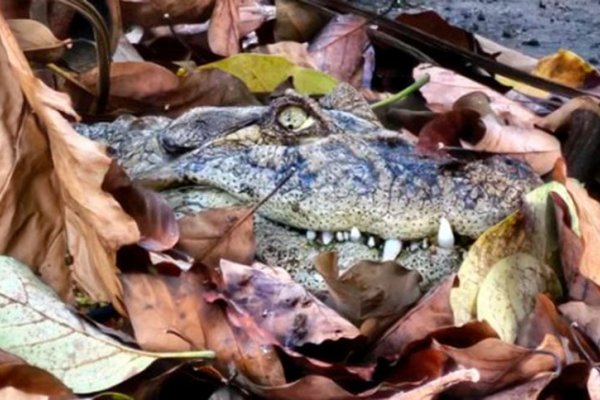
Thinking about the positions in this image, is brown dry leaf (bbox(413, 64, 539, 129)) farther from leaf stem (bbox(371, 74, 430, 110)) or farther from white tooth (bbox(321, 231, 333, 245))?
white tooth (bbox(321, 231, 333, 245))

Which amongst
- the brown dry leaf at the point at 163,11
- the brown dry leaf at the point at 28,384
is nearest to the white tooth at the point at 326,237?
the brown dry leaf at the point at 28,384

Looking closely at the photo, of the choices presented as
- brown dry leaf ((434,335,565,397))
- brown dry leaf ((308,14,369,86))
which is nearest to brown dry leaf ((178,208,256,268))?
brown dry leaf ((434,335,565,397))

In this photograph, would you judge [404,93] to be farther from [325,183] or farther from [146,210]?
[146,210]

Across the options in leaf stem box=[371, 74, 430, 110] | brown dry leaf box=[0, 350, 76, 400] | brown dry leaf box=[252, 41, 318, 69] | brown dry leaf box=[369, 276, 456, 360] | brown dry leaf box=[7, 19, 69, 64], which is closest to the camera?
brown dry leaf box=[0, 350, 76, 400]

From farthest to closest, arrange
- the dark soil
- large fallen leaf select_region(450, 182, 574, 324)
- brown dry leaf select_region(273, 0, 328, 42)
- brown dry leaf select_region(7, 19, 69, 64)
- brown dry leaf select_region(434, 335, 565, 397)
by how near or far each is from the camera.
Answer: the dark soil < brown dry leaf select_region(273, 0, 328, 42) < brown dry leaf select_region(7, 19, 69, 64) < large fallen leaf select_region(450, 182, 574, 324) < brown dry leaf select_region(434, 335, 565, 397)

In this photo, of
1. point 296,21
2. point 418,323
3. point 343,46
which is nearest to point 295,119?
point 418,323

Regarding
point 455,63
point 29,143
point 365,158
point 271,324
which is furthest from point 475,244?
point 455,63
